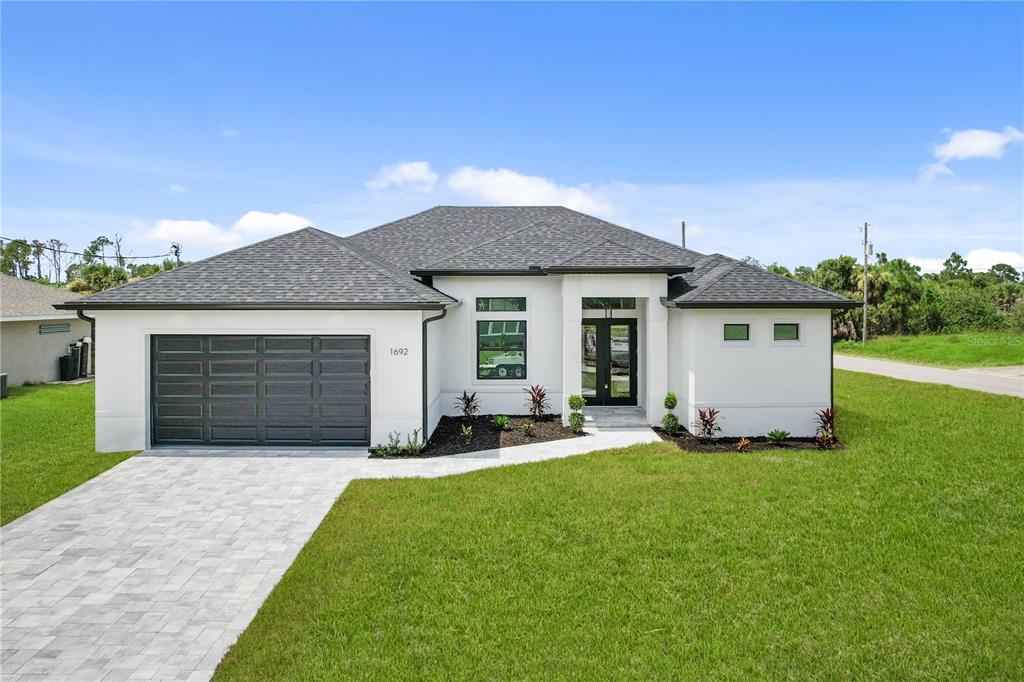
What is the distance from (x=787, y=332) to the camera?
37.9ft

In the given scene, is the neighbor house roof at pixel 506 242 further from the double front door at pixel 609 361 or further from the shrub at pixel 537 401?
the shrub at pixel 537 401

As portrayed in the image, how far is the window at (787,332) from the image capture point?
11.5 m

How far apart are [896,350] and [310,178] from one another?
32318 mm

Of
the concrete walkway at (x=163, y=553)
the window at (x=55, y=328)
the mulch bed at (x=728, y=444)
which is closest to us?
the concrete walkway at (x=163, y=553)

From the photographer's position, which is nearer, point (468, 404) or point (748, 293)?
point (748, 293)

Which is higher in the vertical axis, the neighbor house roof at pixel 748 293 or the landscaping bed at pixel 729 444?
the neighbor house roof at pixel 748 293

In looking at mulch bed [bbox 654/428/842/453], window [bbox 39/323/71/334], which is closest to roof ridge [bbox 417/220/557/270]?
mulch bed [bbox 654/428/842/453]

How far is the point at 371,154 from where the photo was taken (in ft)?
59.9

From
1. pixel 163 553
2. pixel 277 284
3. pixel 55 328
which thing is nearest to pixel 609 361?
pixel 277 284

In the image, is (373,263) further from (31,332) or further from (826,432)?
(31,332)

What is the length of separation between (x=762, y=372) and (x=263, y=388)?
10.9m

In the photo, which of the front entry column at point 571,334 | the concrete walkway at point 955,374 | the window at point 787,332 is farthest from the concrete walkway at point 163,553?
the concrete walkway at point 955,374

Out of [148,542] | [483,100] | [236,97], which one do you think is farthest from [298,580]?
[483,100]

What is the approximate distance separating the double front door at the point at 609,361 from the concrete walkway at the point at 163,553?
4.51 m
